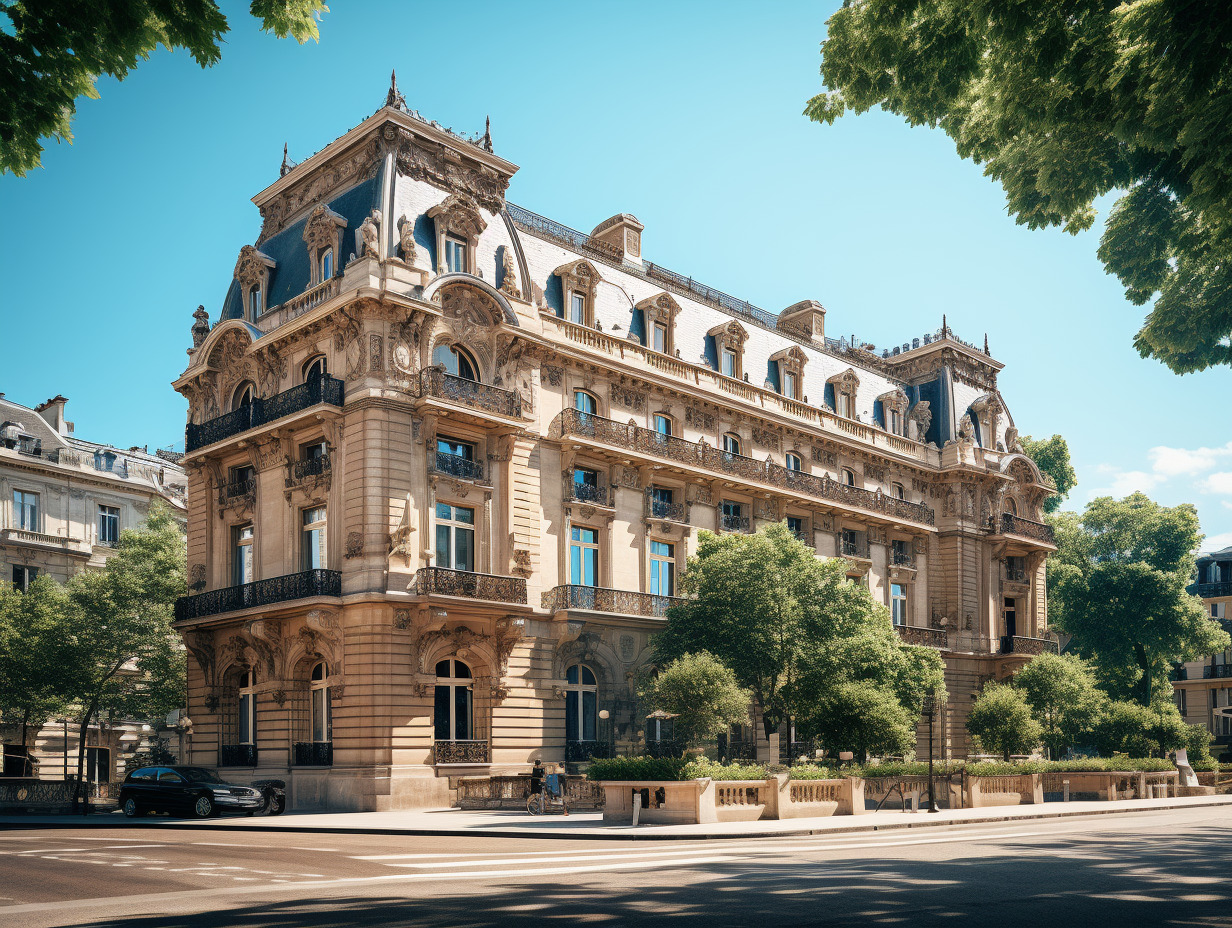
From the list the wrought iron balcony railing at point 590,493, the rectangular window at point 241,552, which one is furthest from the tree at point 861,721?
the rectangular window at point 241,552

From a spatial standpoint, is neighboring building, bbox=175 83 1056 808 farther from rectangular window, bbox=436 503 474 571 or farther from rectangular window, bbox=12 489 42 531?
rectangular window, bbox=12 489 42 531

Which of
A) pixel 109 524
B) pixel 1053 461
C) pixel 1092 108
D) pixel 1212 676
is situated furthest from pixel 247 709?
pixel 1212 676

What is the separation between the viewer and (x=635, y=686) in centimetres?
3700

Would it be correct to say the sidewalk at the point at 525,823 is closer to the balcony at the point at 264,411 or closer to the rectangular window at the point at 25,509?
the balcony at the point at 264,411

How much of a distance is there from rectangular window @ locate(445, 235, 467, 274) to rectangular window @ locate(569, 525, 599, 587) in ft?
30.6

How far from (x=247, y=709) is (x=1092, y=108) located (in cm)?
3157

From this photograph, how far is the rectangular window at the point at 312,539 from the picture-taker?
1325 inches

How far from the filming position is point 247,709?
3594cm

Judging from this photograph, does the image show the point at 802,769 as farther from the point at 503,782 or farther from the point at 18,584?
the point at 18,584

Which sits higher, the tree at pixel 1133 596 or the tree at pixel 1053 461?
the tree at pixel 1053 461

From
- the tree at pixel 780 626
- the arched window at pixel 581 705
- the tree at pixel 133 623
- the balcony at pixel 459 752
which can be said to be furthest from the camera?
the tree at pixel 133 623

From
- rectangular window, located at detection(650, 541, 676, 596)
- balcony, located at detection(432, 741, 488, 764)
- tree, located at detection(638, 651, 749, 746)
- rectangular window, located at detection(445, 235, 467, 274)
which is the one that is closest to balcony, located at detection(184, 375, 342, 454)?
rectangular window, located at detection(445, 235, 467, 274)

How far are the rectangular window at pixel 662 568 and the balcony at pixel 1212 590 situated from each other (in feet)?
161

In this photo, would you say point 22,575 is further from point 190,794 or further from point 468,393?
point 468,393
